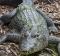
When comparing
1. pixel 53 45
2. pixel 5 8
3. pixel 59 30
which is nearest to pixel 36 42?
pixel 53 45

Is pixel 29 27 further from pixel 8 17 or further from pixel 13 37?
pixel 8 17

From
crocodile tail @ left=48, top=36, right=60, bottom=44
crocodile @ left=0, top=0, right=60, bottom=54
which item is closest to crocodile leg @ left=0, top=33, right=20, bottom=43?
crocodile @ left=0, top=0, right=60, bottom=54

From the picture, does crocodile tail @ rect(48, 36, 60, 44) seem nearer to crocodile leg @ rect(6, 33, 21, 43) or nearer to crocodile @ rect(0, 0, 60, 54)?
crocodile @ rect(0, 0, 60, 54)

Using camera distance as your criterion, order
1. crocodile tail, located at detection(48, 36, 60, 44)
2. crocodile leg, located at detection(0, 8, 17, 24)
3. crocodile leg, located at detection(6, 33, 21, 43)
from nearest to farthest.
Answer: crocodile tail, located at detection(48, 36, 60, 44)
crocodile leg, located at detection(6, 33, 21, 43)
crocodile leg, located at detection(0, 8, 17, 24)

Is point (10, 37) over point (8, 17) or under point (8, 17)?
under

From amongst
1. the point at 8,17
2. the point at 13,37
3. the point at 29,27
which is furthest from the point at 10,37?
the point at 8,17

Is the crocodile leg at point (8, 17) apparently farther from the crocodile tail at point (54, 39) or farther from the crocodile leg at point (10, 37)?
the crocodile tail at point (54, 39)

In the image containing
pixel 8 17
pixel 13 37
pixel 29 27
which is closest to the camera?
pixel 29 27

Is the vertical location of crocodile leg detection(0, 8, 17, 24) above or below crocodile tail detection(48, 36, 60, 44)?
above
